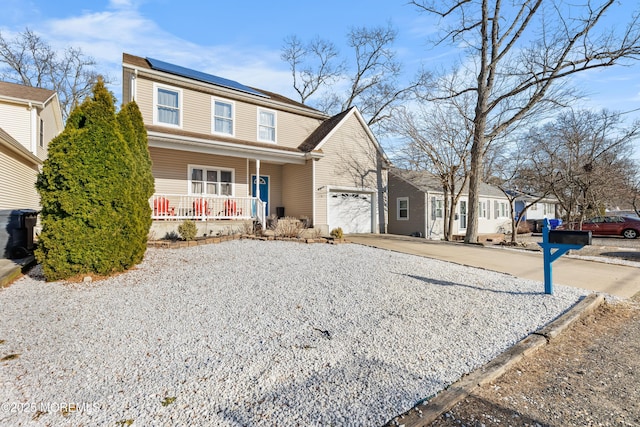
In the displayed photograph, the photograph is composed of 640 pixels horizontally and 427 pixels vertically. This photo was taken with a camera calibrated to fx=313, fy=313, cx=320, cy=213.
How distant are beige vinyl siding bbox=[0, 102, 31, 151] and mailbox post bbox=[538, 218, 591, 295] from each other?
691 inches

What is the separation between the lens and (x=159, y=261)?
258 inches

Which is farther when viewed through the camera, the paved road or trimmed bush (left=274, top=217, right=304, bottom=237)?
trimmed bush (left=274, top=217, right=304, bottom=237)

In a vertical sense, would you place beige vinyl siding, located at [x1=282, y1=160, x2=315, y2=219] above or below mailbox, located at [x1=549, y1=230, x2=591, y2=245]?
above

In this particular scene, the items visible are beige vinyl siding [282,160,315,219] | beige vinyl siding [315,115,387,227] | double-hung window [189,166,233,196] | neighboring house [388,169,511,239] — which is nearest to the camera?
double-hung window [189,166,233,196]

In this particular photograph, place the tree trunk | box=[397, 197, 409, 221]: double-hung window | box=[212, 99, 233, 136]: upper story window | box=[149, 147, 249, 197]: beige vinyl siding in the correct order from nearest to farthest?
box=[149, 147, 249, 197]: beige vinyl siding < box=[212, 99, 233, 136]: upper story window < the tree trunk < box=[397, 197, 409, 221]: double-hung window

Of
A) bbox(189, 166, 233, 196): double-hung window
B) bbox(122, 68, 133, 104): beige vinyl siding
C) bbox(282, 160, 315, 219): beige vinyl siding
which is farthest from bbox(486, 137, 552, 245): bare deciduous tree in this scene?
bbox(122, 68, 133, 104): beige vinyl siding

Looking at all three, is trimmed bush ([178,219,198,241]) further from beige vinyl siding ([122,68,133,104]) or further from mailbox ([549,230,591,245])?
mailbox ([549,230,591,245])

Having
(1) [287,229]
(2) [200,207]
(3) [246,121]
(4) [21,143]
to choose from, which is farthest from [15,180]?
(1) [287,229]

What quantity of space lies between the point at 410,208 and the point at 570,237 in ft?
46.6

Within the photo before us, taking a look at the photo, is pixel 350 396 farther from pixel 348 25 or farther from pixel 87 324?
pixel 348 25

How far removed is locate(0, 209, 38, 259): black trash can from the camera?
21.2 feet

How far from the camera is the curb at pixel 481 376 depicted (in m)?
2.19

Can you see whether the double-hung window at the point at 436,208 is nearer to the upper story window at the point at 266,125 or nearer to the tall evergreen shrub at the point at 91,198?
the upper story window at the point at 266,125

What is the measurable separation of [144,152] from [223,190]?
5.56 m
